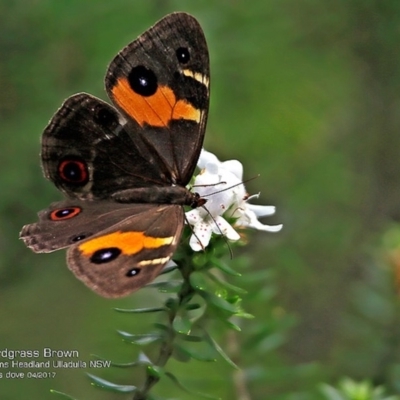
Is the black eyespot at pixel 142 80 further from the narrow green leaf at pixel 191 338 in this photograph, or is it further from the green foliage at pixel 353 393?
the green foliage at pixel 353 393

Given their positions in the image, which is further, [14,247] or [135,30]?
[14,247]

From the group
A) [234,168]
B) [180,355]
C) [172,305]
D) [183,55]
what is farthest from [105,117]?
[180,355]

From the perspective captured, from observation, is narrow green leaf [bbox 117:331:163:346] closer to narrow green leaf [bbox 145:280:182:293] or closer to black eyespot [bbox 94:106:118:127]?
narrow green leaf [bbox 145:280:182:293]

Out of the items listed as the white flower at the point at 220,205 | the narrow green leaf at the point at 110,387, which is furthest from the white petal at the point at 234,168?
the narrow green leaf at the point at 110,387

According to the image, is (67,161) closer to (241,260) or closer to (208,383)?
(241,260)

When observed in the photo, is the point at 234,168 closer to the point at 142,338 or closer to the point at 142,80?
the point at 142,80

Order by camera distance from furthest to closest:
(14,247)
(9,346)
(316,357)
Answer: (316,357)
(14,247)
(9,346)

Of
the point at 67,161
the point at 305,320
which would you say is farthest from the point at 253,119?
the point at 67,161
